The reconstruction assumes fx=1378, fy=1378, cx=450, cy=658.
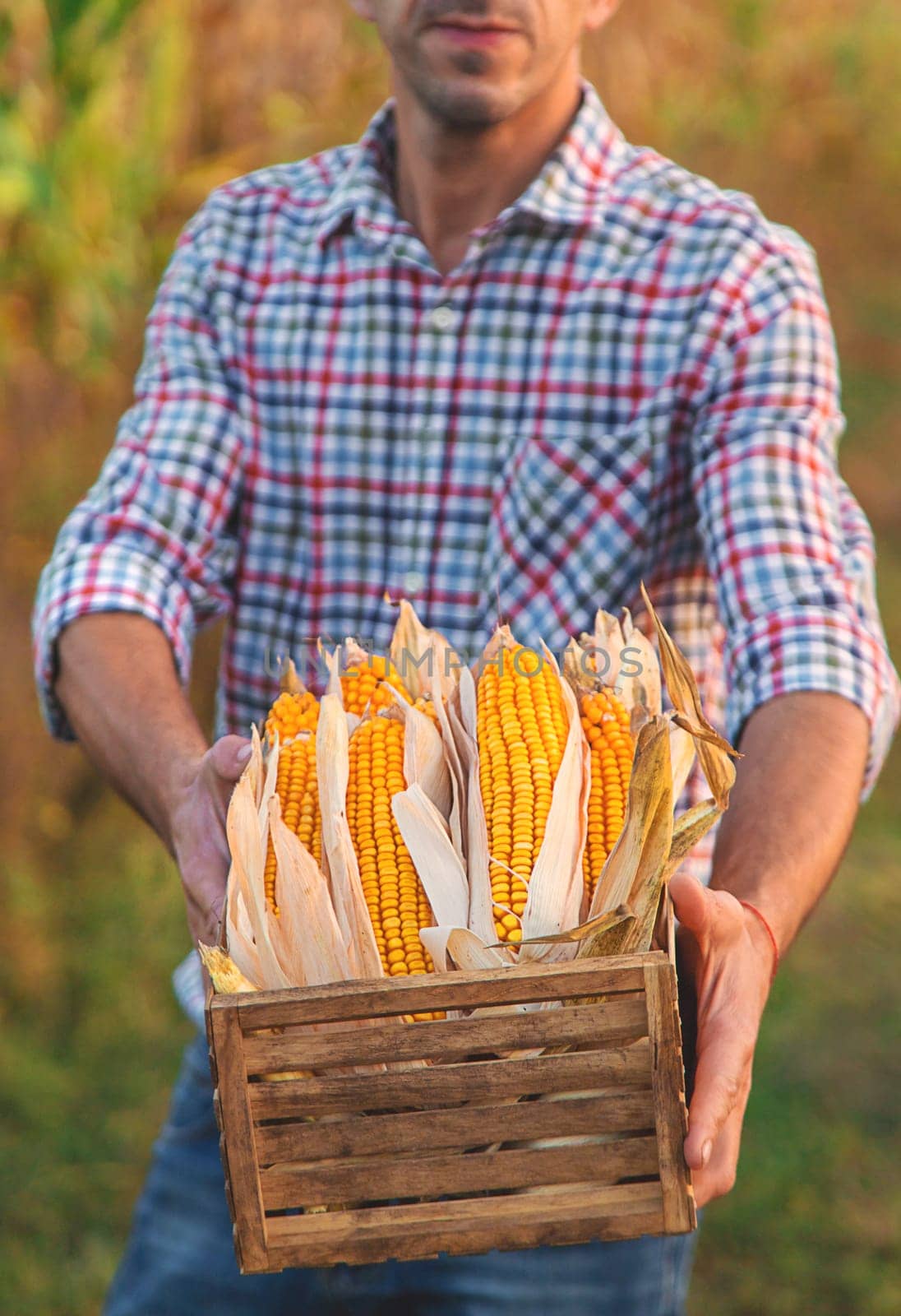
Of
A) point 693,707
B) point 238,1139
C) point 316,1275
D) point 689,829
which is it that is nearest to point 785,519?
point 693,707

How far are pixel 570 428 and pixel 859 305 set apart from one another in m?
5.38

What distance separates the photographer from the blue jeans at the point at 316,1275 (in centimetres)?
186

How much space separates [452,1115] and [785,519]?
942 mm

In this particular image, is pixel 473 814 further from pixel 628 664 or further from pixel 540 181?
pixel 540 181

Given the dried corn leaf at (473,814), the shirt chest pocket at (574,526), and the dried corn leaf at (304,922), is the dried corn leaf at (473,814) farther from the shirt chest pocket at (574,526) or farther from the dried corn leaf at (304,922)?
the shirt chest pocket at (574,526)

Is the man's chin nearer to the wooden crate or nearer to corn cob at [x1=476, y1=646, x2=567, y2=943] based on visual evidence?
corn cob at [x1=476, y1=646, x2=567, y2=943]

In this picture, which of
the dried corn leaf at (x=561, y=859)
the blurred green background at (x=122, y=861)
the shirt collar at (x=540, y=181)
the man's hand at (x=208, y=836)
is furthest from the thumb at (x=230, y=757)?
the blurred green background at (x=122, y=861)

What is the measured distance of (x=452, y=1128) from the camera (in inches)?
46.6

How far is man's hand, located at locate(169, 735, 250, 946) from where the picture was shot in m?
1.48

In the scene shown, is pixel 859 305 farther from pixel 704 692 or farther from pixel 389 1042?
pixel 389 1042

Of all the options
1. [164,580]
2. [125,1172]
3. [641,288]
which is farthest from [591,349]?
[125,1172]

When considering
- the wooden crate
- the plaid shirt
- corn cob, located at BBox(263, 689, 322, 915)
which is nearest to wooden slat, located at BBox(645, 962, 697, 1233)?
the wooden crate

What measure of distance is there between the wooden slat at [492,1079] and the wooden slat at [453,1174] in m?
0.05

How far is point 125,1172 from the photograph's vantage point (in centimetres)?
367
